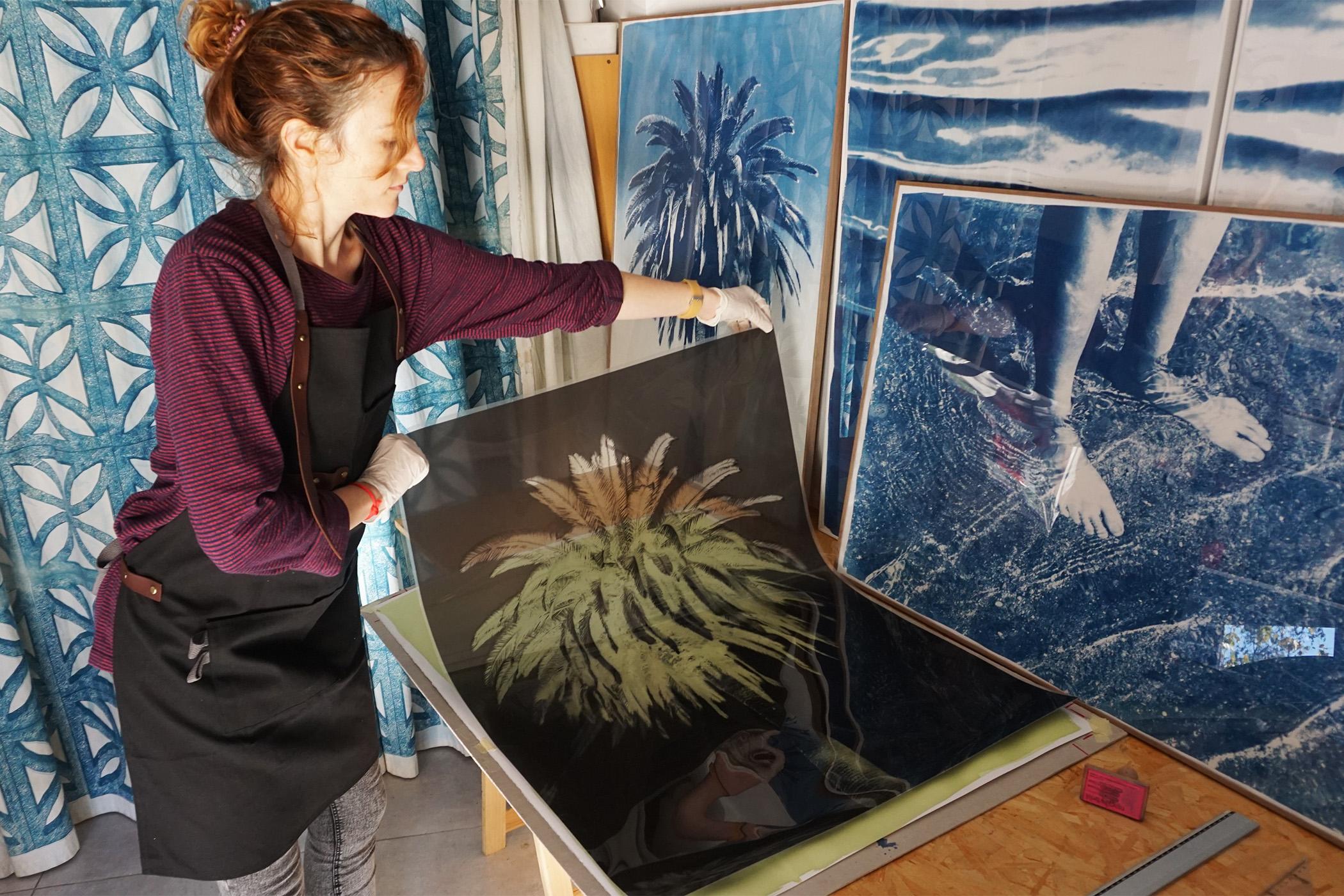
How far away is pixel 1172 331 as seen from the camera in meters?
1.12

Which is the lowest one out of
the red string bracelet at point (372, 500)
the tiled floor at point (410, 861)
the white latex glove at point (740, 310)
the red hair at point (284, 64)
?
the tiled floor at point (410, 861)

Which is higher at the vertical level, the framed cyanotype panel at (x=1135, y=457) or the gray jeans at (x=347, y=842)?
the framed cyanotype panel at (x=1135, y=457)

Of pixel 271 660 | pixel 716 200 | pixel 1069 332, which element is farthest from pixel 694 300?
pixel 271 660

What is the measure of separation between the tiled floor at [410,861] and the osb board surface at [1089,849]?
3.80 ft

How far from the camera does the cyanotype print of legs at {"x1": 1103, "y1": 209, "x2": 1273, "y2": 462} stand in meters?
1.07

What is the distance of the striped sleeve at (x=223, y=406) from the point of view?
1054 millimetres

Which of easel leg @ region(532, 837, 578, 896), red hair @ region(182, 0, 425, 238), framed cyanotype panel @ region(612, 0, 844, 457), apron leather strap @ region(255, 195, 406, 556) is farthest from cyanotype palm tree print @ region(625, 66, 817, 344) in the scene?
easel leg @ region(532, 837, 578, 896)

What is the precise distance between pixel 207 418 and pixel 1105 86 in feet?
3.76

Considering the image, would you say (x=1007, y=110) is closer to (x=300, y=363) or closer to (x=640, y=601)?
(x=640, y=601)

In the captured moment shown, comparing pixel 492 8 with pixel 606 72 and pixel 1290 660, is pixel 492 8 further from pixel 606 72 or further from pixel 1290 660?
pixel 1290 660

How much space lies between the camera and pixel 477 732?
49.5 inches

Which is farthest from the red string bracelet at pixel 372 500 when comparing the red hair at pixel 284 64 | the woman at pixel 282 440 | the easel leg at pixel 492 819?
the easel leg at pixel 492 819

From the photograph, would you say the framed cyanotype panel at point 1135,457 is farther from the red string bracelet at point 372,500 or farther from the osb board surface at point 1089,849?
the red string bracelet at point 372,500

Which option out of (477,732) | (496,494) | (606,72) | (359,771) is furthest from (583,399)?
(606,72)
